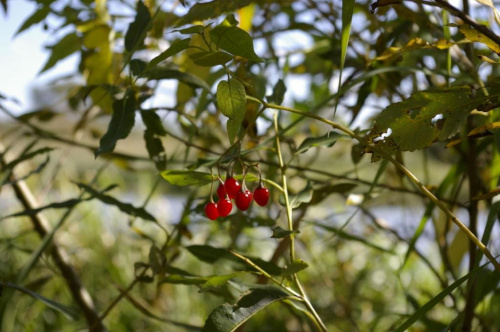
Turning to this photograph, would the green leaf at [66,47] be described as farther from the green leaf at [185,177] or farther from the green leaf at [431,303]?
the green leaf at [431,303]

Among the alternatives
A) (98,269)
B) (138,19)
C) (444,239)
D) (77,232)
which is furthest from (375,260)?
(138,19)

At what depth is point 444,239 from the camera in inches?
32.3

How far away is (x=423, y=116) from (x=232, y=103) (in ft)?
0.42

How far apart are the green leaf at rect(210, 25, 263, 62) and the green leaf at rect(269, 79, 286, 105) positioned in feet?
0.46

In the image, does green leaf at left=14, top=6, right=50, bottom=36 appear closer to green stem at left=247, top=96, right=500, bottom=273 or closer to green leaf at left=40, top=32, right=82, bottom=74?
green leaf at left=40, top=32, right=82, bottom=74

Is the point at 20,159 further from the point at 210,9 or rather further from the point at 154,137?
the point at 210,9

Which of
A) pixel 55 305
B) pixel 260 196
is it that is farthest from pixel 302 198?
pixel 55 305

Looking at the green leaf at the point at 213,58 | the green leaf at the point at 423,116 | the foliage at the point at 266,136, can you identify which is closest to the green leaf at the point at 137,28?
the foliage at the point at 266,136

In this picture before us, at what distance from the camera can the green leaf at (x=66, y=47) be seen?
28.5 inches

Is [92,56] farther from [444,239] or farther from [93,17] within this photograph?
[444,239]

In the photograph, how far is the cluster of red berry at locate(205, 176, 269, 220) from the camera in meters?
0.49

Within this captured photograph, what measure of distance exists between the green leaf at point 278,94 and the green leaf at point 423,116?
145 mm

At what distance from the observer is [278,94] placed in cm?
58

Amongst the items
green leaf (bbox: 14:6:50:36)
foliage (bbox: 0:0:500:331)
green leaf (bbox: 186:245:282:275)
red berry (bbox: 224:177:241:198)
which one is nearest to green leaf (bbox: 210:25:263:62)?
foliage (bbox: 0:0:500:331)
